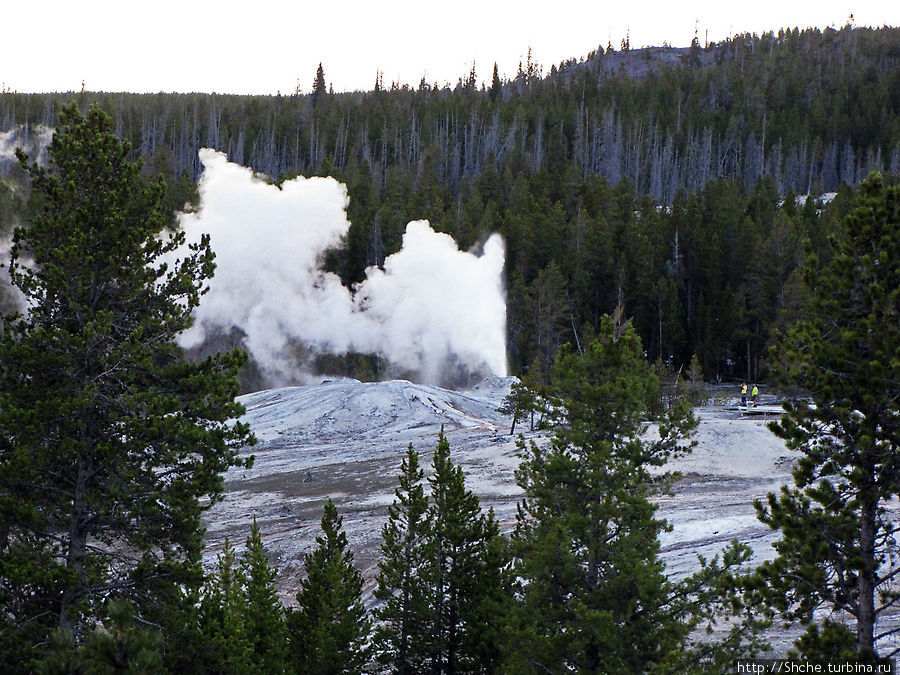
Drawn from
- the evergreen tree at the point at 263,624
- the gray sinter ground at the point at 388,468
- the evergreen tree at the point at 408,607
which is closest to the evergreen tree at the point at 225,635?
the evergreen tree at the point at 263,624

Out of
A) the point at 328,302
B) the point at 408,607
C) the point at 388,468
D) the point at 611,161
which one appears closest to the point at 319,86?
the point at 611,161

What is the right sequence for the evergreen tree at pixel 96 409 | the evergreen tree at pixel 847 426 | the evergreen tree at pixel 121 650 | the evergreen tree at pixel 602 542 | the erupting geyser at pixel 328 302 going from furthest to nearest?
the erupting geyser at pixel 328 302, the evergreen tree at pixel 602 542, the evergreen tree at pixel 96 409, the evergreen tree at pixel 847 426, the evergreen tree at pixel 121 650

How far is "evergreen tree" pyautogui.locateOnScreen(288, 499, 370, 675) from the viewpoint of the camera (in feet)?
50.2

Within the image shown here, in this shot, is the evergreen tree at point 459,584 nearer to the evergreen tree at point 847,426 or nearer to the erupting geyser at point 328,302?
the evergreen tree at point 847,426

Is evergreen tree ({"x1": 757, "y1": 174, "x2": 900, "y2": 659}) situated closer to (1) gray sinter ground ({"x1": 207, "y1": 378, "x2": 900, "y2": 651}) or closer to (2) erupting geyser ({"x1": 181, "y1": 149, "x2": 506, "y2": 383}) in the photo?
(1) gray sinter ground ({"x1": 207, "y1": 378, "x2": 900, "y2": 651})

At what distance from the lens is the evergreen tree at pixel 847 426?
9.12 m

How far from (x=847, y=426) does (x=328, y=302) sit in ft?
161

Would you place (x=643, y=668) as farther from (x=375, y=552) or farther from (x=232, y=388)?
(x=375, y=552)

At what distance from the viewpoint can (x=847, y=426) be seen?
940 centimetres

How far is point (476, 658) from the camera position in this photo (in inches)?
620

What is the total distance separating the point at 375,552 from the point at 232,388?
14175 millimetres

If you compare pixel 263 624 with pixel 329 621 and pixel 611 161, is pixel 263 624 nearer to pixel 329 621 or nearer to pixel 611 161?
pixel 329 621

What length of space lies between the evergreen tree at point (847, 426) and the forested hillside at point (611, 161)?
42.4 meters

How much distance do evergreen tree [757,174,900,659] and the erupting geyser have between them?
1673 inches
